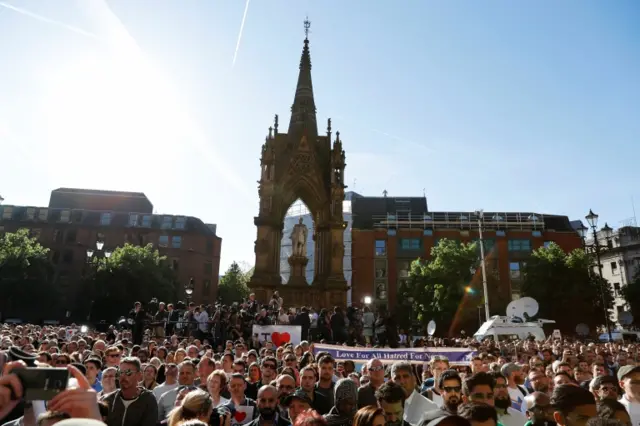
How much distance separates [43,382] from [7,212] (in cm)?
7924

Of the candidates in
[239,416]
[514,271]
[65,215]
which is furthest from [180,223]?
[239,416]

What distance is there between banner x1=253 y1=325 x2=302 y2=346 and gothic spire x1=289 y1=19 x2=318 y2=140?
57.6 feet

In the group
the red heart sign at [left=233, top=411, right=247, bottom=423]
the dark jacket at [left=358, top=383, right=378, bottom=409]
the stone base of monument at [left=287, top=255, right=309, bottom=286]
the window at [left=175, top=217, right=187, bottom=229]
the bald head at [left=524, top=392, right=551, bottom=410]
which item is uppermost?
the window at [left=175, top=217, right=187, bottom=229]

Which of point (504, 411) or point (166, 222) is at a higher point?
point (166, 222)

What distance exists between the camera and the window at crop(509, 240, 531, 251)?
61.7 meters

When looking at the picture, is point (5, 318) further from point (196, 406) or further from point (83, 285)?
point (196, 406)

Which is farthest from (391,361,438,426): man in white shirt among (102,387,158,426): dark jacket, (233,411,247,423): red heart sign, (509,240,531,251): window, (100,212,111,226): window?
Answer: (100,212,111,226): window

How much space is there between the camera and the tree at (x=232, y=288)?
7544cm

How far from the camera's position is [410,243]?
2493 inches

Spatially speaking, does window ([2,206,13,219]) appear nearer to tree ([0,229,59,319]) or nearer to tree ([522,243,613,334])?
tree ([0,229,59,319])

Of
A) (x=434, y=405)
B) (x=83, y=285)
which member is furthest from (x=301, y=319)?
(x=83, y=285)

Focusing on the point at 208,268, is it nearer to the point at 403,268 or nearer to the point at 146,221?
the point at 146,221

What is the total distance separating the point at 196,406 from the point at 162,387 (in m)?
3.88

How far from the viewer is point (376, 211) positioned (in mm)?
70375
